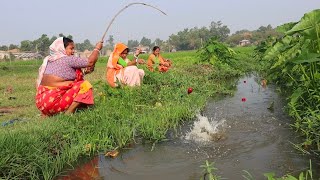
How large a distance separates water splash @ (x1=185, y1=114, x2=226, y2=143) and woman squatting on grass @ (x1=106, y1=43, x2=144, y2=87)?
7.55 feet

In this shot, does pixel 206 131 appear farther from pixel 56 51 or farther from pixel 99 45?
pixel 56 51

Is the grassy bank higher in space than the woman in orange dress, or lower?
lower

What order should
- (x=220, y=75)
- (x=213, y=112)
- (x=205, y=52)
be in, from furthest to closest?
(x=205, y=52), (x=220, y=75), (x=213, y=112)

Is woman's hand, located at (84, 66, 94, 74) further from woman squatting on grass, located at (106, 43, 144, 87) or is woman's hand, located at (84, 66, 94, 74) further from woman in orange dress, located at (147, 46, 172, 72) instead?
woman in orange dress, located at (147, 46, 172, 72)

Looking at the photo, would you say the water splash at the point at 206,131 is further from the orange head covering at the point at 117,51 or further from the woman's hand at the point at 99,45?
the orange head covering at the point at 117,51

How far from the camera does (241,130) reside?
487cm

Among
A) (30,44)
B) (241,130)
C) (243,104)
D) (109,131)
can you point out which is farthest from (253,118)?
(30,44)

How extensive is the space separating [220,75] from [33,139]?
8762mm

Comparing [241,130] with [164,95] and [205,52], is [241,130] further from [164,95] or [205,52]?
[205,52]

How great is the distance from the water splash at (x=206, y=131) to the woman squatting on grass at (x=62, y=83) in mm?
1790

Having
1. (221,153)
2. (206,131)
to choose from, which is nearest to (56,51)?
(206,131)

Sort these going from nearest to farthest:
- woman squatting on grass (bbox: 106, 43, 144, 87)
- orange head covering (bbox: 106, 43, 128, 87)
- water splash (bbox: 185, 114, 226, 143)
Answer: water splash (bbox: 185, 114, 226, 143) < woman squatting on grass (bbox: 106, 43, 144, 87) < orange head covering (bbox: 106, 43, 128, 87)

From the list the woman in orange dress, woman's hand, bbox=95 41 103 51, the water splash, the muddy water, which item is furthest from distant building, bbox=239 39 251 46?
the water splash

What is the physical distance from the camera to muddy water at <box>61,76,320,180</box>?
A: 346cm
